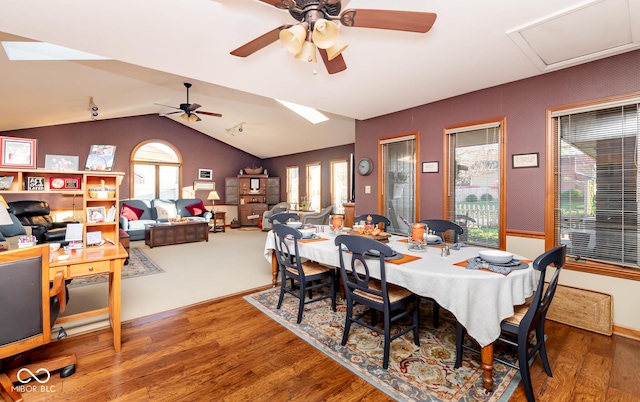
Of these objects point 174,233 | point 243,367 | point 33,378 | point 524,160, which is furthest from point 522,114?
point 174,233

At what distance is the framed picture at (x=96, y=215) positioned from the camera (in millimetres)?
2357

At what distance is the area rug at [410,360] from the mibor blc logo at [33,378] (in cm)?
160

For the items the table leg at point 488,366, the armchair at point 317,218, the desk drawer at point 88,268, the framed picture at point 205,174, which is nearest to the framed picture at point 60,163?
the desk drawer at point 88,268

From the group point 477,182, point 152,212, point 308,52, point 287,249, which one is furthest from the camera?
point 152,212

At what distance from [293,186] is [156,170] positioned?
411cm

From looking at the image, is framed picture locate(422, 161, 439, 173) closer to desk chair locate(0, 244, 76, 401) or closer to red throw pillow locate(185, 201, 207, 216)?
desk chair locate(0, 244, 76, 401)

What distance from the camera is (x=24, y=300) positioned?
1.59 meters

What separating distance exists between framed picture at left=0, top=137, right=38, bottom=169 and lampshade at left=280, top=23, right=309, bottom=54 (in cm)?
189

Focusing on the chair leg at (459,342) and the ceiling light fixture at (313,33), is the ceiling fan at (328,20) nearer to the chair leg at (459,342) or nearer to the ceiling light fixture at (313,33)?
the ceiling light fixture at (313,33)

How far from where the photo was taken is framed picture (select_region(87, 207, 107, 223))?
2357mm

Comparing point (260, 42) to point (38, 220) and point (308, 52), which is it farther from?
point (38, 220)

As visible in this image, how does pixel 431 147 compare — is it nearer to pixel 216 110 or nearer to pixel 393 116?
pixel 393 116

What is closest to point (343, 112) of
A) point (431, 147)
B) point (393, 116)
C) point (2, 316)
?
point (393, 116)

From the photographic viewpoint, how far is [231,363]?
6.74 feet
